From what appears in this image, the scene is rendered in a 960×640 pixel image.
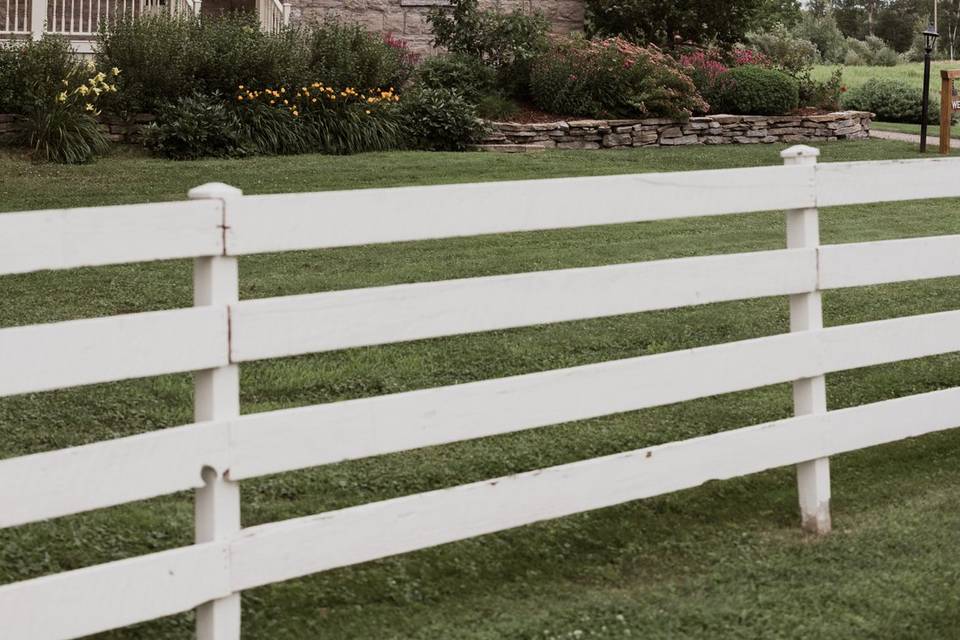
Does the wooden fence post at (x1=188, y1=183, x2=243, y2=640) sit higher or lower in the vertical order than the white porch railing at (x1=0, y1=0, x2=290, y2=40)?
lower

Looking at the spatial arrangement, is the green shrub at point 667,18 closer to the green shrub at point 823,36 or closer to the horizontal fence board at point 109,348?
the horizontal fence board at point 109,348

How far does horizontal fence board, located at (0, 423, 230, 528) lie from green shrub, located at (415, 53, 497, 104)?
1328 cm

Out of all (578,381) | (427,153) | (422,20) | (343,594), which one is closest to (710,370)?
(578,381)

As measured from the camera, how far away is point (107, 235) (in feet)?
10.4

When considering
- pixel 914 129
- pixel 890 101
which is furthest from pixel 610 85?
pixel 890 101

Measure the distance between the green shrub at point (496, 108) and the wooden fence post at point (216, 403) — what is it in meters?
13.2

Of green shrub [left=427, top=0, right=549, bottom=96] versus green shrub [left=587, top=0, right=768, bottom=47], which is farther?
green shrub [left=587, top=0, right=768, bottom=47]

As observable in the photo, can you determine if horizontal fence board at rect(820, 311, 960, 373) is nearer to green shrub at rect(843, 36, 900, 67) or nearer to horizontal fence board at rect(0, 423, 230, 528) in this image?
horizontal fence board at rect(0, 423, 230, 528)

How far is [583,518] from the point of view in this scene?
A: 473cm

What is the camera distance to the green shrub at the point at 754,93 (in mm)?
18234

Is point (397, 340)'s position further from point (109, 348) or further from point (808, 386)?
point (808, 386)

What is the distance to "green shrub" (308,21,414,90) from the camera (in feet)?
50.7

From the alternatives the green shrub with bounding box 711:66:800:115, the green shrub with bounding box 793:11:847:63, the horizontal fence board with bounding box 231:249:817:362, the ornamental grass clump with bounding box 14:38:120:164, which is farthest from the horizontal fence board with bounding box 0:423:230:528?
the green shrub with bounding box 793:11:847:63

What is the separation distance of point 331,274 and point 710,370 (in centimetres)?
488
